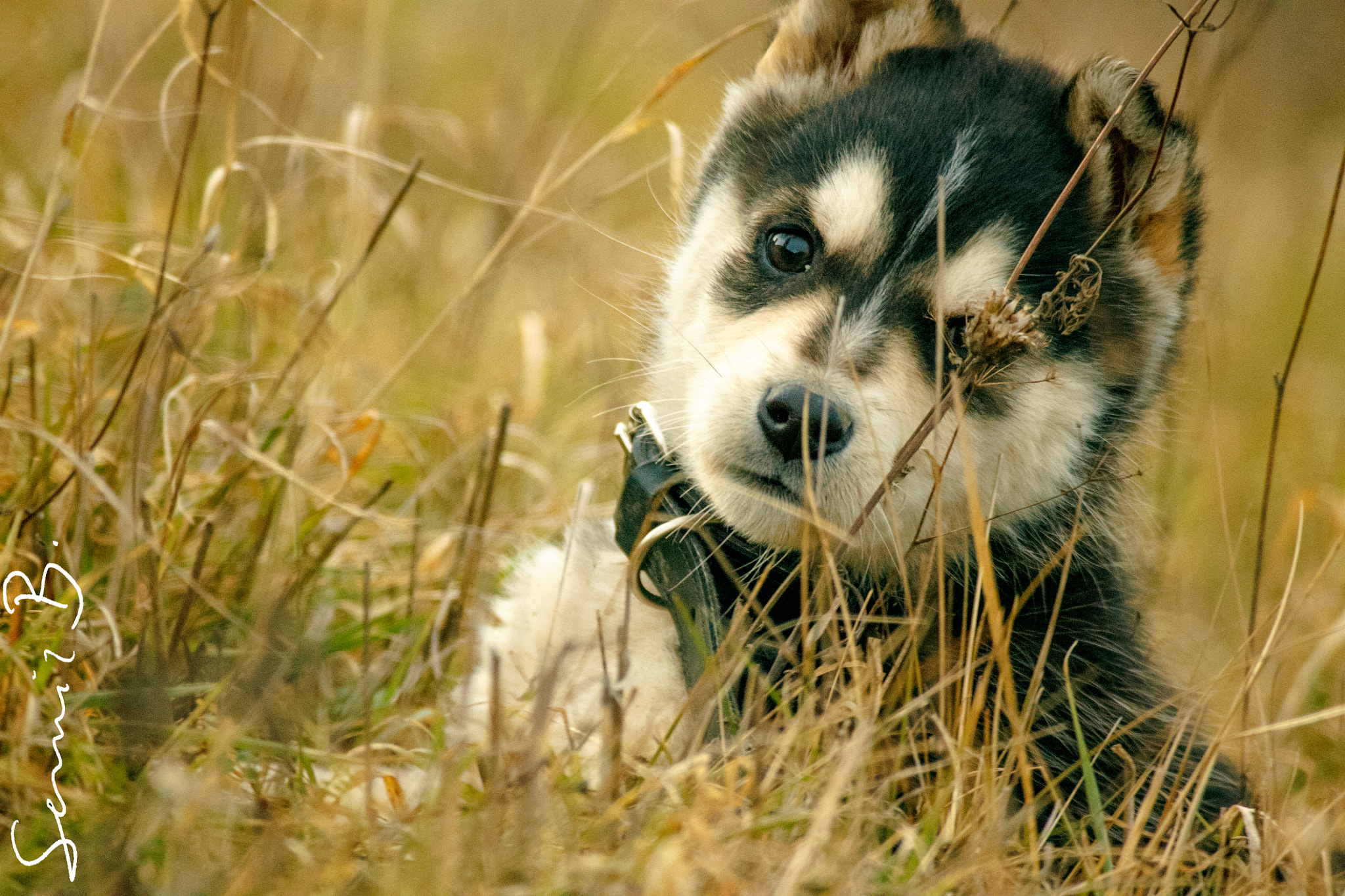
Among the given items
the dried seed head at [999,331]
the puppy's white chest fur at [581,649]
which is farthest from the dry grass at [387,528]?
the dried seed head at [999,331]

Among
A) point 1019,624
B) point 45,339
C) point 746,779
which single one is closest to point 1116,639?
point 1019,624

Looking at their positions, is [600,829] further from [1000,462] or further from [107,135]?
[107,135]

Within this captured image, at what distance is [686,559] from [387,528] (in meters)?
1.50

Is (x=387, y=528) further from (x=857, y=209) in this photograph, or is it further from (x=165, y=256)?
(x=857, y=209)

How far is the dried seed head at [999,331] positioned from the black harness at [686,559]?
2.25 ft

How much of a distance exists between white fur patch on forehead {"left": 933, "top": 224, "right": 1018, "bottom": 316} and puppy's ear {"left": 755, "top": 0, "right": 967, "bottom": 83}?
0.81 m

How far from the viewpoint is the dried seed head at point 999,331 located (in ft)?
7.46

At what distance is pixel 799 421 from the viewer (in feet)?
8.05

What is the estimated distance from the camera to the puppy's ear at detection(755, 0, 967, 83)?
314cm

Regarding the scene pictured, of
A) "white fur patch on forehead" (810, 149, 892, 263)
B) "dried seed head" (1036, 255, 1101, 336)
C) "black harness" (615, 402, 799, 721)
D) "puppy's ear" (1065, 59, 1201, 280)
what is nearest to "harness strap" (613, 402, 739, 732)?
"black harness" (615, 402, 799, 721)
